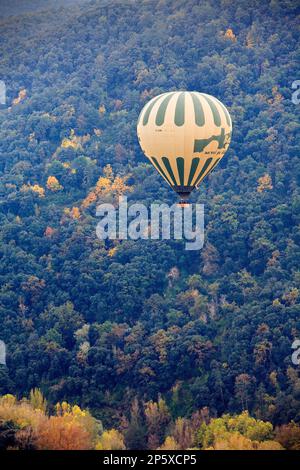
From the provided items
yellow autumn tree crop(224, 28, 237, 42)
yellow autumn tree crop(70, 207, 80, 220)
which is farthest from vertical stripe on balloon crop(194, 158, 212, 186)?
yellow autumn tree crop(224, 28, 237, 42)

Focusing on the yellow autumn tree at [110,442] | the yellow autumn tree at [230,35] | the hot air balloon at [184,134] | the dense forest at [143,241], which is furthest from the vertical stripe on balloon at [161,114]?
the yellow autumn tree at [230,35]

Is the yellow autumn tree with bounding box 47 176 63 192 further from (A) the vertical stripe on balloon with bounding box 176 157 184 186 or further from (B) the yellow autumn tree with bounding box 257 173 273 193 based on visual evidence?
(A) the vertical stripe on balloon with bounding box 176 157 184 186

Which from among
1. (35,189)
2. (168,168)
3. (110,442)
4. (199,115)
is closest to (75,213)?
(35,189)

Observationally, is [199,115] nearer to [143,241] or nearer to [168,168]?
[168,168]

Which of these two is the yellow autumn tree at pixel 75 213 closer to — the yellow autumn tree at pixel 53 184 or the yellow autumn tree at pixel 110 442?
the yellow autumn tree at pixel 53 184

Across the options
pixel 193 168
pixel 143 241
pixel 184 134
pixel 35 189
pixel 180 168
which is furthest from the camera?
pixel 35 189
